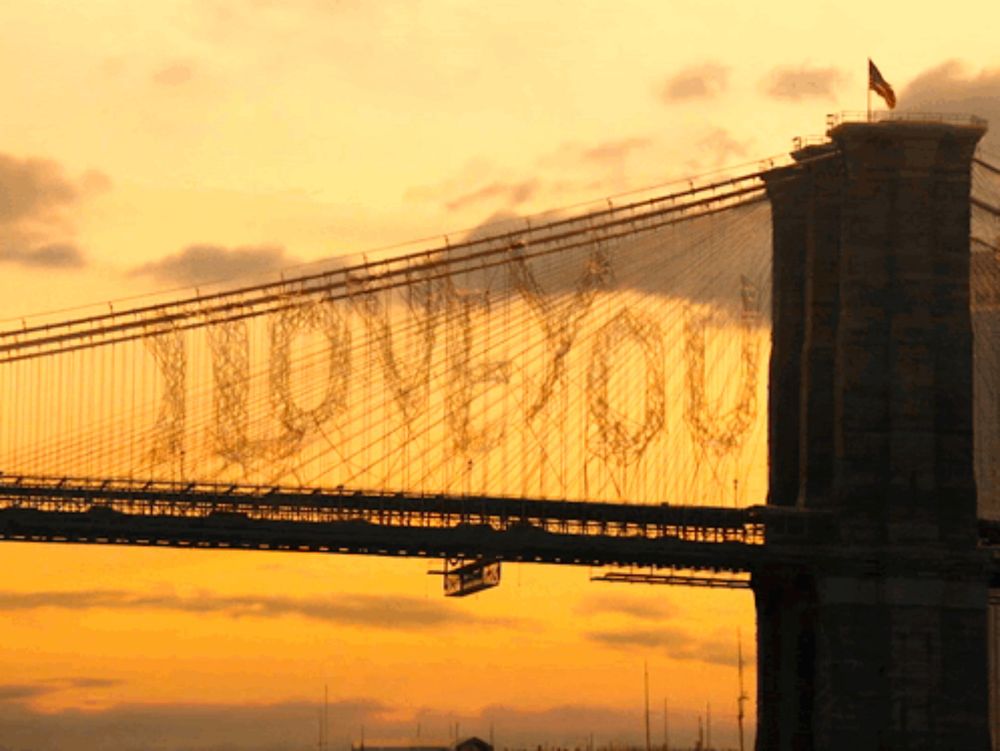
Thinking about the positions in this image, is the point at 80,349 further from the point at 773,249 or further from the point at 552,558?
the point at 773,249

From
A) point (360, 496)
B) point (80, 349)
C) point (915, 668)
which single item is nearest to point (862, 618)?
point (915, 668)

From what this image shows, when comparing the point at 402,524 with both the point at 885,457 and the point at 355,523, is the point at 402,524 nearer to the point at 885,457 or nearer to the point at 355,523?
the point at 355,523

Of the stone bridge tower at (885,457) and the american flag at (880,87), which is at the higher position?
the american flag at (880,87)

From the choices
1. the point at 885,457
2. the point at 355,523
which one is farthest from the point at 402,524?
the point at 885,457

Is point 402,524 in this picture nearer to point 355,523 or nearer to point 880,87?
point 355,523
